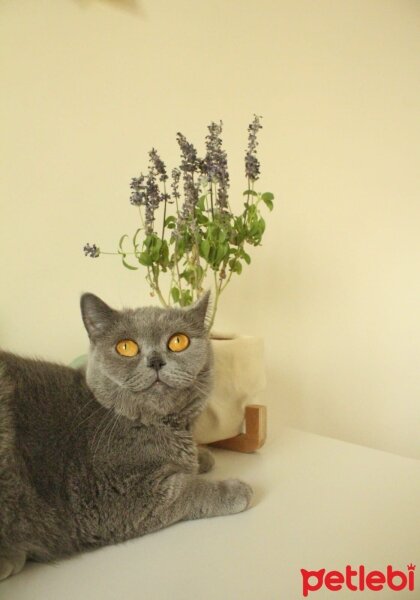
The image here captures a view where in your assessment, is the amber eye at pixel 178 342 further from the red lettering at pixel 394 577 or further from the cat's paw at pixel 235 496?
the red lettering at pixel 394 577

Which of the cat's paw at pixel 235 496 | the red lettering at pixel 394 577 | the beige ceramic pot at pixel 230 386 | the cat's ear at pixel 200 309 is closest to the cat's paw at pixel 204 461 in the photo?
the beige ceramic pot at pixel 230 386

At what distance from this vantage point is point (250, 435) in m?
0.92

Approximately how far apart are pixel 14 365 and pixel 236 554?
16.6 inches

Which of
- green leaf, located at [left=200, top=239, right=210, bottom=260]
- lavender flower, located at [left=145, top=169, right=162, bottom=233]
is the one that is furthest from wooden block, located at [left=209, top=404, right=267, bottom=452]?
lavender flower, located at [left=145, top=169, right=162, bottom=233]

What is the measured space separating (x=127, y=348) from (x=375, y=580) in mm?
452

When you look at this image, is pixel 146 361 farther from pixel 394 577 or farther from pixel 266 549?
pixel 394 577

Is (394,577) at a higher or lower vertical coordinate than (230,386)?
lower

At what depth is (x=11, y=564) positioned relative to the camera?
521 millimetres

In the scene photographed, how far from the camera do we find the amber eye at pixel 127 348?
2.15 feet

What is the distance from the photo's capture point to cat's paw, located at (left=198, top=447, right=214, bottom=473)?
32.0 inches

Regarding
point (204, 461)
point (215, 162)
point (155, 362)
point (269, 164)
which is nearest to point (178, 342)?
point (155, 362)

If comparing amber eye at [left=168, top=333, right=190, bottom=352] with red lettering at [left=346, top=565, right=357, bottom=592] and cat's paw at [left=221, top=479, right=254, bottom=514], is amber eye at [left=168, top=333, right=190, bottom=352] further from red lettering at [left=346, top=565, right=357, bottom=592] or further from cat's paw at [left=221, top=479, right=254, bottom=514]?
red lettering at [left=346, top=565, right=357, bottom=592]

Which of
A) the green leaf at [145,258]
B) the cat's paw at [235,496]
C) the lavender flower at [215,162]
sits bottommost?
the cat's paw at [235,496]

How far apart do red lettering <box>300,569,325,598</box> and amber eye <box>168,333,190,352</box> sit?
34 cm
